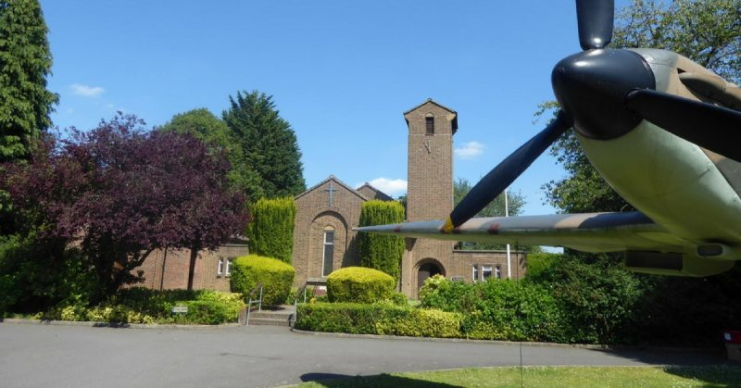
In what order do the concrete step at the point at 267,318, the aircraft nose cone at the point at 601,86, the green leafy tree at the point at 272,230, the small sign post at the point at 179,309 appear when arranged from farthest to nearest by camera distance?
the green leafy tree at the point at 272,230
the concrete step at the point at 267,318
the small sign post at the point at 179,309
the aircraft nose cone at the point at 601,86

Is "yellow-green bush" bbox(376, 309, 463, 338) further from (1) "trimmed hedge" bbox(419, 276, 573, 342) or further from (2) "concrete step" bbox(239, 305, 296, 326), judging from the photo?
(2) "concrete step" bbox(239, 305, 296, 326)

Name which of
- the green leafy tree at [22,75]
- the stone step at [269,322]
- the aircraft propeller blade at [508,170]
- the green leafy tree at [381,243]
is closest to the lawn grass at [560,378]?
the aircraft propeller blade at [508,170]

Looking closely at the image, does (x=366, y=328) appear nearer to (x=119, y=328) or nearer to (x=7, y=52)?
(x=119, y=328)

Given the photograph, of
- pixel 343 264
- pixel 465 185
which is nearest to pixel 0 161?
pixel 343 264

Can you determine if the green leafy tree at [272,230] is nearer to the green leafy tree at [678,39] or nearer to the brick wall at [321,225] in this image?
the brick wall at [321,225]

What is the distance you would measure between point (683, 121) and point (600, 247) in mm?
3722

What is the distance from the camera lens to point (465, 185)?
254 feet

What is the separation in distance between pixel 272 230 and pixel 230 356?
16.8 meters

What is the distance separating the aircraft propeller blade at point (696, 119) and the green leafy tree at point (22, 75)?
25162mm

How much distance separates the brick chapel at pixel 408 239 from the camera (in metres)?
26.9

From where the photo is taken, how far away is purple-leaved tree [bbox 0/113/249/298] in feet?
46.8

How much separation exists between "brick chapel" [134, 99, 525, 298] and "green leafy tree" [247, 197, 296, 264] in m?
2.11

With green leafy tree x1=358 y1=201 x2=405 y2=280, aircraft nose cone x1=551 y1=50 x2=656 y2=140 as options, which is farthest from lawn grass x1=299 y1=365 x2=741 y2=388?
green leafy tree x1=358 y1=201 x2=405 y2=280

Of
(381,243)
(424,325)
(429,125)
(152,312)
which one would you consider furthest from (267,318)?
(429,125)
